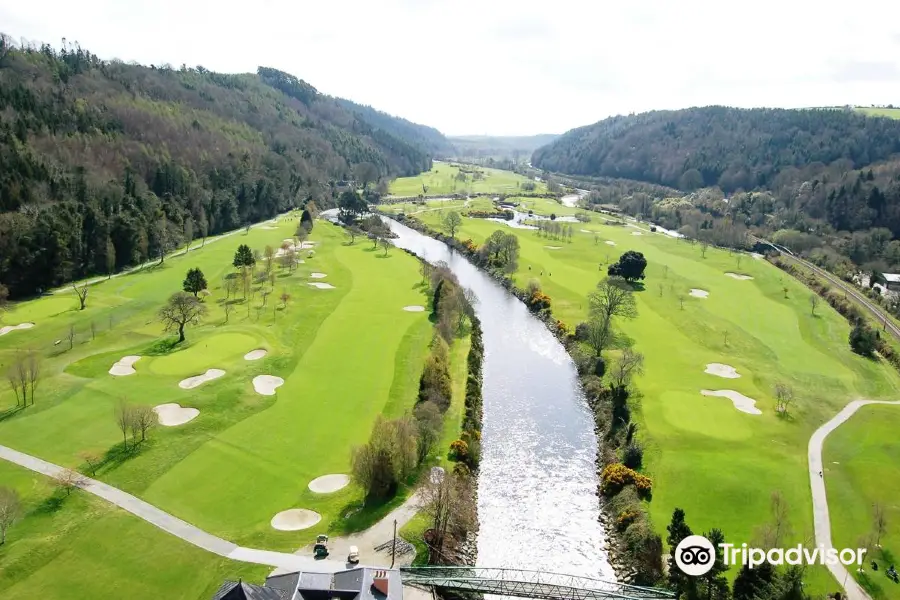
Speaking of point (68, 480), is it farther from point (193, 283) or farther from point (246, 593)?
point (193, 283)

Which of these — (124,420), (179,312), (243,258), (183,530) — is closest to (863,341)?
(183,530)

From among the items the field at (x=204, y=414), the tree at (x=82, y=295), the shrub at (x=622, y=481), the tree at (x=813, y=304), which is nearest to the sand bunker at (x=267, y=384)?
the field at (x=204, y=414)

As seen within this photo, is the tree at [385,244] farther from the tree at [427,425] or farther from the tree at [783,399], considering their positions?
the tree at [783,399]

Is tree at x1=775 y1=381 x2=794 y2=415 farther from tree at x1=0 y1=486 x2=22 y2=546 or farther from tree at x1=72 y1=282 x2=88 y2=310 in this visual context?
tree at x1=72 y1=282 x2=88 y2=310

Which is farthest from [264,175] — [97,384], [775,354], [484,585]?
[484,585]

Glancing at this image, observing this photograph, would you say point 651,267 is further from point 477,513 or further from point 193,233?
point 193,233

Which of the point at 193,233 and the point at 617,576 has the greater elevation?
the point at 193,233
